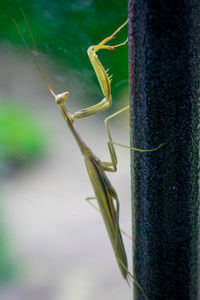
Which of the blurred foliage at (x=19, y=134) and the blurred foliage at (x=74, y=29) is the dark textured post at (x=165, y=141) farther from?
the blurred foliage at (x=19, y=134)

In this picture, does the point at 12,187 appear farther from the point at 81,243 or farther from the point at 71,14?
the point at 71,14

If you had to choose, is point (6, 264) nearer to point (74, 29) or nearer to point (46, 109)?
point (46, 109)

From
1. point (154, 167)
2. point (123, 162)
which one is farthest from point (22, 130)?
point (154, 167)

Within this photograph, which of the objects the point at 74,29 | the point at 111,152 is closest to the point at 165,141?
the point at 111,152

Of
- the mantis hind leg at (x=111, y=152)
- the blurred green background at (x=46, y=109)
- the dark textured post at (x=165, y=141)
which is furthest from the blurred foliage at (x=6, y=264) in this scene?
the dark textured post at (x=165, y=141)

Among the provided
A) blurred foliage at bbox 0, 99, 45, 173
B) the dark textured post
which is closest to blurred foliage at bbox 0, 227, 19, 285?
blurred foliage at bbox 0, 99, 45, 173
